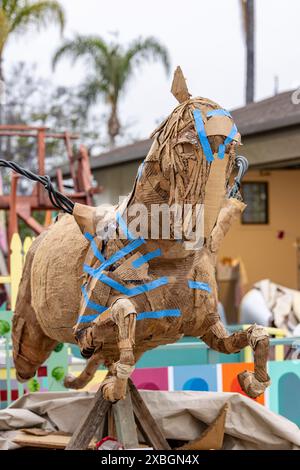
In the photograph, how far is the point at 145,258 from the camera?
3.53 m

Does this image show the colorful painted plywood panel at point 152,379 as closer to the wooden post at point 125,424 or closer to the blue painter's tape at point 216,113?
the wooden post at point 125,424

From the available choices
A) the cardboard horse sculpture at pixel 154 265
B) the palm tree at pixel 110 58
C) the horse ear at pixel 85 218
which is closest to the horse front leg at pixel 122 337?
the cardboard horse sculpture at pixel 154 265

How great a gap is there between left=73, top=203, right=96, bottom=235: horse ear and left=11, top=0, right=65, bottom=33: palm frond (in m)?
15.3

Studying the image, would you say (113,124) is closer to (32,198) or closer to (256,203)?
(256,203)

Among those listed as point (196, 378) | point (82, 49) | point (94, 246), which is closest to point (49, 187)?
point (94, 246)

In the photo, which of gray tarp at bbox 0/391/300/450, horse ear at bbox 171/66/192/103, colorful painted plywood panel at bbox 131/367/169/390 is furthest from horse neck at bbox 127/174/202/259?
colorful painted plywood panel at bbox 131/367/169/390

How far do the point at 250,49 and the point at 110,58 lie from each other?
481 centimetres

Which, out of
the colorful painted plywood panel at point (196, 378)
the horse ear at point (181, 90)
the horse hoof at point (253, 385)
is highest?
the horse ear at point (181, 90)

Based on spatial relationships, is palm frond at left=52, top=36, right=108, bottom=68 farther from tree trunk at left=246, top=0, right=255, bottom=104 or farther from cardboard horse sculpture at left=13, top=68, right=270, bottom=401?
cardboard horse sculpture at left=13, top=68, right=270, bottom=401

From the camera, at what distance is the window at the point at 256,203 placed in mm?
13484

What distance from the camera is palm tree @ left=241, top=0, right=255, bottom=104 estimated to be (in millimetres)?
21562

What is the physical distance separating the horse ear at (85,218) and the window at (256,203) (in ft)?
32.1

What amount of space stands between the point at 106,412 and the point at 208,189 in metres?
1.45

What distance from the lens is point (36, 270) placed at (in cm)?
413
